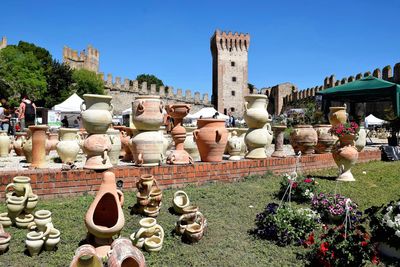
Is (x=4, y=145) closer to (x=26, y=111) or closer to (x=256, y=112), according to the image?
(x=26, y=111)

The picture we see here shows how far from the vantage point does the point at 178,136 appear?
563 centimetres

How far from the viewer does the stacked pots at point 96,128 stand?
4.74m

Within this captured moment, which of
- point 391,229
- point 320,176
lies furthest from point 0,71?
point 391,229

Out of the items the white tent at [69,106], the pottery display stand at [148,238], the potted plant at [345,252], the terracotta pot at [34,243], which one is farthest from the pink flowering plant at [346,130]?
the white tent at [69,106]

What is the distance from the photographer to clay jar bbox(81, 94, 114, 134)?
4.74 m

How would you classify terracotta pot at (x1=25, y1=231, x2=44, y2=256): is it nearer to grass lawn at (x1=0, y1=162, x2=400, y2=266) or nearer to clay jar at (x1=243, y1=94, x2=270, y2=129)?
grass lawn at (x1=0, y1=162, x2=400, y2=266)

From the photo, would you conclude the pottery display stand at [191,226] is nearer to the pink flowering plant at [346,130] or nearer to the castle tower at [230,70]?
the pink flowering plant at [346,130]

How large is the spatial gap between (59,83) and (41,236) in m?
33.7

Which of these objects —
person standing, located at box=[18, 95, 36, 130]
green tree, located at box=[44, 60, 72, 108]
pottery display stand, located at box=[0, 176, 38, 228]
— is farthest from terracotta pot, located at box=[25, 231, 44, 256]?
green tree, located at box=[44, 60, 72, 108]

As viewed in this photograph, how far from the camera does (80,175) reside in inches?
179

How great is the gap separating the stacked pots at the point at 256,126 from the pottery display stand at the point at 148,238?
3.45 m

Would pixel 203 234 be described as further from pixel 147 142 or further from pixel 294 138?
pixel 294 138

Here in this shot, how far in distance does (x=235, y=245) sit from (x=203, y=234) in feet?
1.20

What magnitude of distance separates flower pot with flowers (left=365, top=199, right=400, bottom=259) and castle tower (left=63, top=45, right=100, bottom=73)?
138 feet
